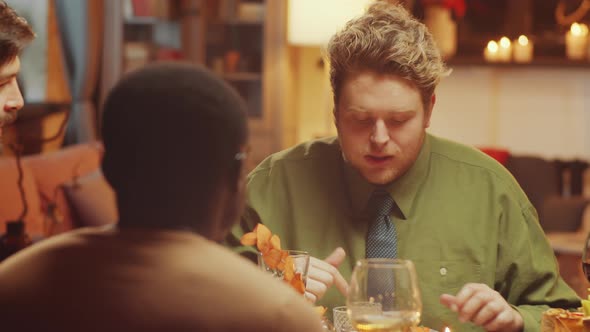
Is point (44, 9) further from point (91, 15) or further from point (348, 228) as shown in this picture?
point (348, 228)

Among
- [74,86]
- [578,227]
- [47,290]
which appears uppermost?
[47,290]

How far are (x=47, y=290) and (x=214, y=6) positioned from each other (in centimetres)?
567

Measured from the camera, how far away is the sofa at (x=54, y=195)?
12.0 ft

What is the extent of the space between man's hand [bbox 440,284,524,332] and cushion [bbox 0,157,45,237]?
98.4 inches

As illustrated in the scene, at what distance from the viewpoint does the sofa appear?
144 inches

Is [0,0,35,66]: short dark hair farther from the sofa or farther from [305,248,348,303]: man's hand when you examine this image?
the sofa

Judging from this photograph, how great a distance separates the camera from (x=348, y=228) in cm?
178

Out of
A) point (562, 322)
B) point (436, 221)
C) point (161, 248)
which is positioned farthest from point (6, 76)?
point (562, 322)

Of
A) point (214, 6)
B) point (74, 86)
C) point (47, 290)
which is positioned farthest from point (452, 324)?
point (214, 6)

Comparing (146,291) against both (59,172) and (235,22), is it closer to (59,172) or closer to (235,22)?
(59,172)

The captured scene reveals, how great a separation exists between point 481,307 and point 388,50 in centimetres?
56

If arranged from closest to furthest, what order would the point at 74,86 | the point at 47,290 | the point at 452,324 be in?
the point at 47,290 → the point at 452,324 → the point at 74,86

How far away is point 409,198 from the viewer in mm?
1764

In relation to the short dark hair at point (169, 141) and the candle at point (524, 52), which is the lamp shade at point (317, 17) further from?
the short dark hair at point (169, 141)
